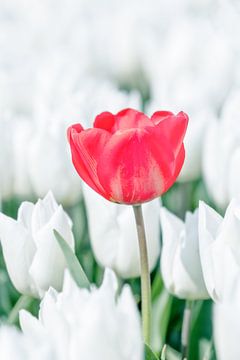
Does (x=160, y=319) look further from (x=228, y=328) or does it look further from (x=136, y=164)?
(x=228, y=328)

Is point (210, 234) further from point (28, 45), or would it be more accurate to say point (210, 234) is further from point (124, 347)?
point (28, 45)

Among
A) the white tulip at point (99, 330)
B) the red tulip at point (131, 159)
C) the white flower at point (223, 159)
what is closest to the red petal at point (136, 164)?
the red tulip at point (131, 159)

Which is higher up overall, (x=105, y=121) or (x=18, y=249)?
(x=105, y=121)

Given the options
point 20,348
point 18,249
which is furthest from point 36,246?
point 20,348

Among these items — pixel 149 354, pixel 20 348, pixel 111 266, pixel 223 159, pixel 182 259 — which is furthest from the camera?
pixel 223 159

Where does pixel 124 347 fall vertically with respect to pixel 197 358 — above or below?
above

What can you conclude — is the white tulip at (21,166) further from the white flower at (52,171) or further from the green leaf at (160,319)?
the green leaf at (160,319)

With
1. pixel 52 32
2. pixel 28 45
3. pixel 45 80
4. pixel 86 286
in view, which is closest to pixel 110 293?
pixel 86 286
